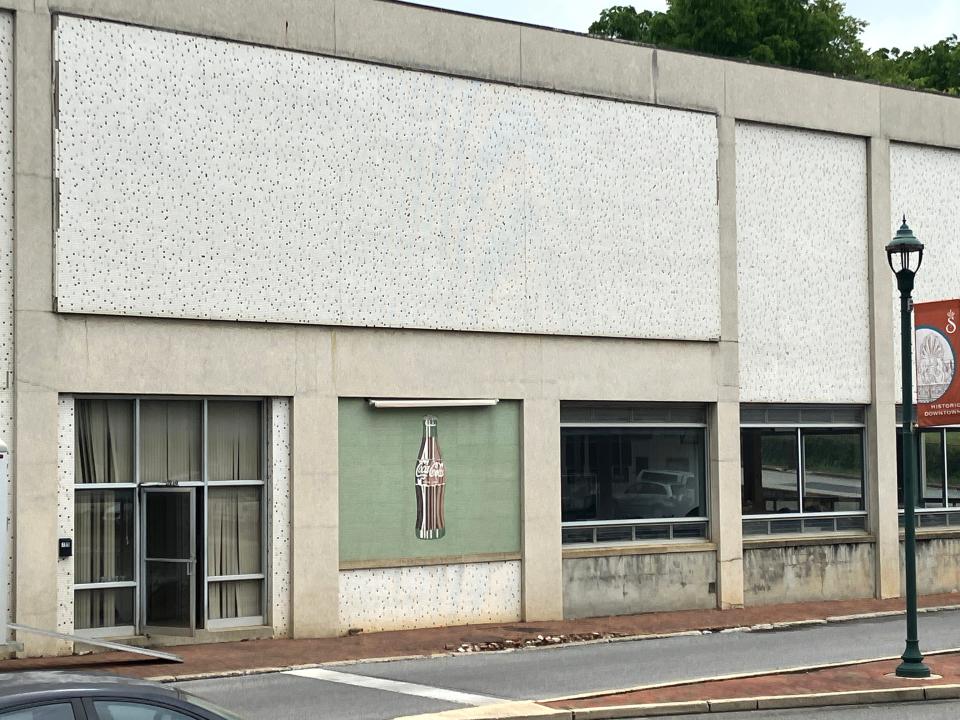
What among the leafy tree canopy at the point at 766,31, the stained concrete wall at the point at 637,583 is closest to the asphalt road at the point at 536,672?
the stained concrete wall at the point at 637,583

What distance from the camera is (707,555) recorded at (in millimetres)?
25969

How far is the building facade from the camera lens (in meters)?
20.0

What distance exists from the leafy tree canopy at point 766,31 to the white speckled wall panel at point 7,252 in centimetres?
3496

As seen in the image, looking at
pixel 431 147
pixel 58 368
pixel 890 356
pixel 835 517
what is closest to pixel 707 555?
pixel 835 517

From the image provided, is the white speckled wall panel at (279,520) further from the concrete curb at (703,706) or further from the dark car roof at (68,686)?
the dark car roof at (68,686)

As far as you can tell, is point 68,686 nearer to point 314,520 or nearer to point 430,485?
point 314,520

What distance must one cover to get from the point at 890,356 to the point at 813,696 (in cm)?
1380

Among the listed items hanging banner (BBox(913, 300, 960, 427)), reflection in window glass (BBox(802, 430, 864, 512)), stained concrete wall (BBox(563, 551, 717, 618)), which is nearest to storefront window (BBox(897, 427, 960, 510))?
reflection in window glass (BBox(802, 430, 864, 512))

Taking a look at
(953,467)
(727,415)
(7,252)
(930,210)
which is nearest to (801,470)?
(727,415)

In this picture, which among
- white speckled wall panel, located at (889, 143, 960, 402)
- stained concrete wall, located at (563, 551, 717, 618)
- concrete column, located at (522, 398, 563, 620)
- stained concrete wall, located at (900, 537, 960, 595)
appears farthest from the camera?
white speckled wall panel, located at (889, 143, 960, 402)

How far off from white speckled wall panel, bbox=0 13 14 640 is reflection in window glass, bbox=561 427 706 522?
951 cm

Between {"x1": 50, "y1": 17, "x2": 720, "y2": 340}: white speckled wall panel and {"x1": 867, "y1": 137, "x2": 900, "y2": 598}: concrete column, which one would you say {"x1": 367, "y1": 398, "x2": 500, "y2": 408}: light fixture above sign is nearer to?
{"x1": 50, "y1": 17, "x2": 720, "y2": 340}: white speckled wall panel

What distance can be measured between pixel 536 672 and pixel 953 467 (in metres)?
15.1

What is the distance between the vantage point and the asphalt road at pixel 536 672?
15797 mm
